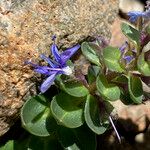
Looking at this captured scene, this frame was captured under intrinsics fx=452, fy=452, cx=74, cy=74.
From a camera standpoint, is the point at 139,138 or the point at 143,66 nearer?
the point at 143,66

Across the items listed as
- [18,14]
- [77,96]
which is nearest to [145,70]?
[77,96]

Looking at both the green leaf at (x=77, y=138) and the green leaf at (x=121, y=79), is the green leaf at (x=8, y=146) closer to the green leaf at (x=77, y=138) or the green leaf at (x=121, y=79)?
the green leaf at (x=77, y=138)

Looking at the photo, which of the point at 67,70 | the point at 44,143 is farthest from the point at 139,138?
the point at 67,70

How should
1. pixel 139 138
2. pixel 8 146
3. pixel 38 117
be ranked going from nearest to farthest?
pixel 38 117, pixel 8 146, pixel 139 138

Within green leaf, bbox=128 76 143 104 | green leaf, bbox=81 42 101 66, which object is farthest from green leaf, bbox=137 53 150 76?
green leaf, bbox=81 42 101 66

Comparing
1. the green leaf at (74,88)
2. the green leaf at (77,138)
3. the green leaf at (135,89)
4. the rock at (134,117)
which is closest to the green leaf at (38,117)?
the green leaf at (77,138)

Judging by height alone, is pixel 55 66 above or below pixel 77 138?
above

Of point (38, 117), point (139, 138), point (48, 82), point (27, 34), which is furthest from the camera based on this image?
point (139, 138)

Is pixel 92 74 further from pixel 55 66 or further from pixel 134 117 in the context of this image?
pixel 134 117
